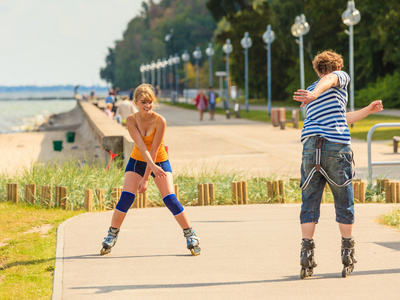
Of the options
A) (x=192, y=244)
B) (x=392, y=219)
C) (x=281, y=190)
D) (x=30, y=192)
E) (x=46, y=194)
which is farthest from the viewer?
(x=281, y=190)

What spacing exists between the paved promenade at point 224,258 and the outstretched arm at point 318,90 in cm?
139

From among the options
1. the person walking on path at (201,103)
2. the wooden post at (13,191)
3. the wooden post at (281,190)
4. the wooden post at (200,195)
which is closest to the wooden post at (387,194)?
the wooden post at (281,190)

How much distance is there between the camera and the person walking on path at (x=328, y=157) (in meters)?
6.03

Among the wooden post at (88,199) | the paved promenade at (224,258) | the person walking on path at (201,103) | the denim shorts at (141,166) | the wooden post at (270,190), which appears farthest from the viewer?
the person walking on path at (201,103)

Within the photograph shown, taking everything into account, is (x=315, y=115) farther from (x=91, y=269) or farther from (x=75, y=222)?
(x=75, y=222)

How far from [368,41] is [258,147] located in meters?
29.3

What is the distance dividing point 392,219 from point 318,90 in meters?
3.09

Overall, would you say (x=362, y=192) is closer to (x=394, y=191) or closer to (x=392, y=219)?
(x=394, y=191)

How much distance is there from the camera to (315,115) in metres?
6.11

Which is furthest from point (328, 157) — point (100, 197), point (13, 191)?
point (13, 191)

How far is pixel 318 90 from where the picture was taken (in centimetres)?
577

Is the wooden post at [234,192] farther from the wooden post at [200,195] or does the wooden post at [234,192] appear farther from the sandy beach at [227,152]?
the sandy beach at [227,152]

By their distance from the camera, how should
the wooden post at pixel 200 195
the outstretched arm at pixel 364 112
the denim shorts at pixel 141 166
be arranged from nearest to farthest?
the outstretched arm at pixel 364 112 → the denim shorts at pixel 141 166 → the wooden post at pixel 200 195

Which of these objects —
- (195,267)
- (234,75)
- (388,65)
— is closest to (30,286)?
(195,267)
